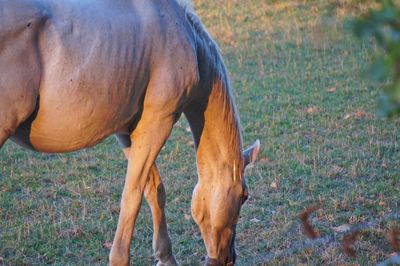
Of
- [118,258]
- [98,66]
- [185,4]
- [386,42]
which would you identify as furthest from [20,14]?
[386,42]

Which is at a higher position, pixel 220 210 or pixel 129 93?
pixel 129 93

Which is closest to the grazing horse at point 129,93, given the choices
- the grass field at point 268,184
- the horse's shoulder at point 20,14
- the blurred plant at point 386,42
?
the horse's shoulder at point 20,14

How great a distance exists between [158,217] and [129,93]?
4.22ft

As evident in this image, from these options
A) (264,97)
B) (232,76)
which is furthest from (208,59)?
(232,76)

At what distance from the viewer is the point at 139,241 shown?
17.5 ft

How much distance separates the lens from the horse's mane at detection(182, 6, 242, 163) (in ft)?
14.7

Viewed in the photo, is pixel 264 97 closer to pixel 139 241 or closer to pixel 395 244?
pixel 139 241

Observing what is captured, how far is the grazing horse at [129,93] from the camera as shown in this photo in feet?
11.6

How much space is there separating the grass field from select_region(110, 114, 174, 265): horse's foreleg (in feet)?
1.99

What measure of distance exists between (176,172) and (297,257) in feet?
6.98

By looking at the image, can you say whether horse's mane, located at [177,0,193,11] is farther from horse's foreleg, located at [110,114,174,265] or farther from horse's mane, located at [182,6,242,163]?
horse's foreleg, located at [110,114,174,265]

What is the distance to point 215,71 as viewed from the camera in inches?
181

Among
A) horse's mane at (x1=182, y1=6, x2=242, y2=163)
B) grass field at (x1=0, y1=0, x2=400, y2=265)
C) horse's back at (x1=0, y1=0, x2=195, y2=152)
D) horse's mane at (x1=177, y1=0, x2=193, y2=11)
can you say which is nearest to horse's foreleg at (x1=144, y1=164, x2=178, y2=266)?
grass field at (x1=0, y1=0, x2=400, y2=265)

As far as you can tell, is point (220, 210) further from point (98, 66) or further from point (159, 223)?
point (98, 66)
